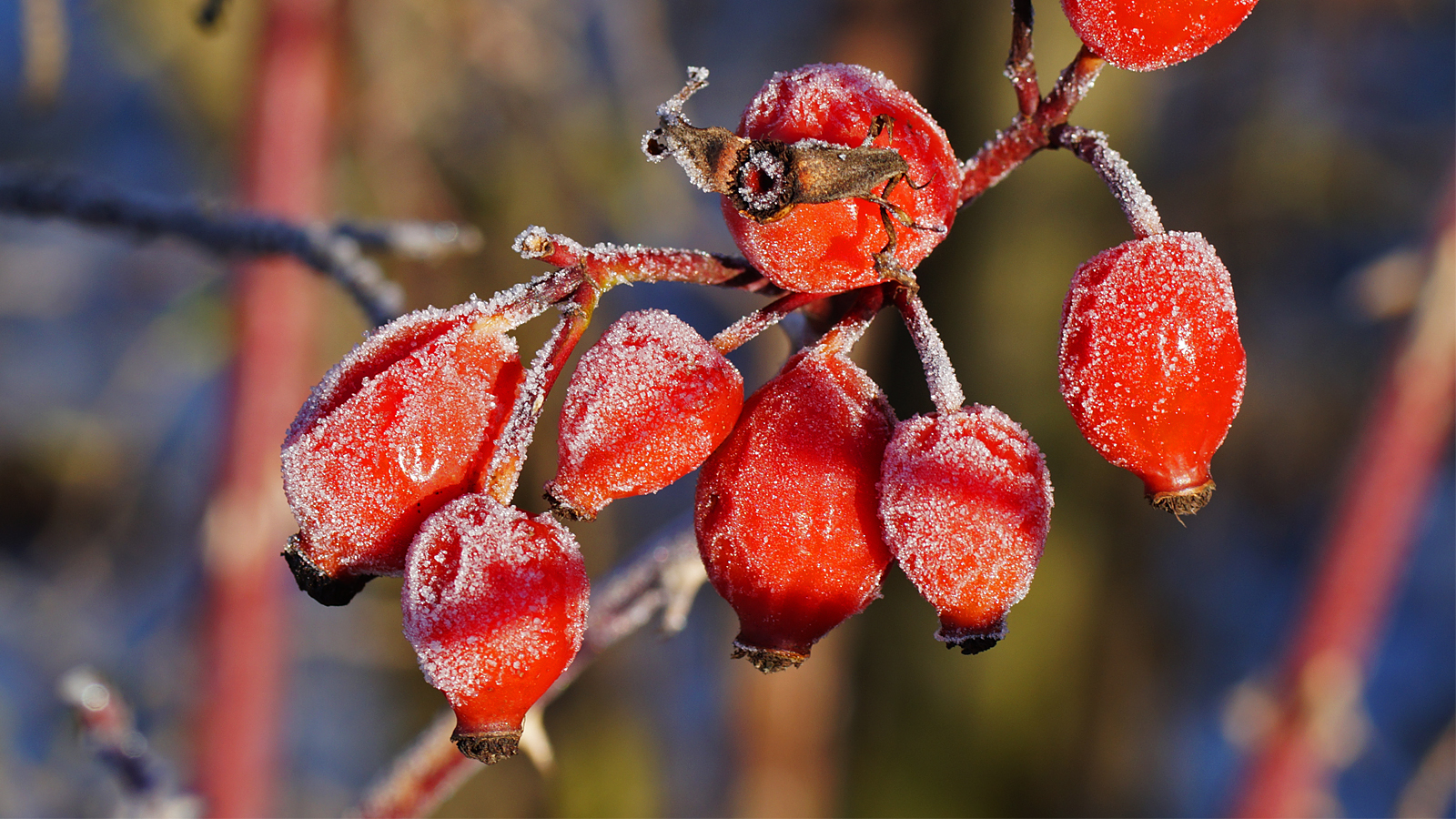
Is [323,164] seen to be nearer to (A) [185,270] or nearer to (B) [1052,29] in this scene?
(B) [1052,29]

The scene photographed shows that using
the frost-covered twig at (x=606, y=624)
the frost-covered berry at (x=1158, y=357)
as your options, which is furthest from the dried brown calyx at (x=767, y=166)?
the frost-covered twig at (x=606, y=624)

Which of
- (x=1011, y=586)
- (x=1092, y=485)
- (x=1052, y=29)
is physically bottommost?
(x=1092, y=485)

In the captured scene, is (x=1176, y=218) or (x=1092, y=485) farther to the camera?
(x=1176, y=218)

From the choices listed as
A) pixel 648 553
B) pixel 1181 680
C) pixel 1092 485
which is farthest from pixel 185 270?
pixel 1181 680

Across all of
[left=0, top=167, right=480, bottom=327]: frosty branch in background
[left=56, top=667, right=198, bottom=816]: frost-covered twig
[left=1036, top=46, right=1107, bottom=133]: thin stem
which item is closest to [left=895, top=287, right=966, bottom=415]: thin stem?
[left=1036, top=46, right=1107, bottom=133]: thin stem

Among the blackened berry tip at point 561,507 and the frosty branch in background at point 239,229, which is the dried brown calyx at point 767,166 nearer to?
the blackened berry tip at point 561,507
